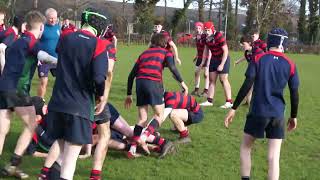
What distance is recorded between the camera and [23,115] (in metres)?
5.82

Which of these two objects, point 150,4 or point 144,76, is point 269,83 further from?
point 150,4

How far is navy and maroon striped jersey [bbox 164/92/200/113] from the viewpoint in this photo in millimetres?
7695

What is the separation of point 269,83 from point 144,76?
7.61ft

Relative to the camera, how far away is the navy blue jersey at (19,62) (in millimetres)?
5516

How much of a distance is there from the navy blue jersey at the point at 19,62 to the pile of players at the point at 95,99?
0.4 inches

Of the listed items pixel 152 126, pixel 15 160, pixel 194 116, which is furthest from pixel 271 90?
pixel 15 160

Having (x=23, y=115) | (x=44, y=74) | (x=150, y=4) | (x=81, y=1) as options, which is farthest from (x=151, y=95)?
(x=81, y=1)

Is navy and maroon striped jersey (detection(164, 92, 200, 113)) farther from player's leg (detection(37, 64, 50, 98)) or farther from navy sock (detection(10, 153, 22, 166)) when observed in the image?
player's leg (detection(37, 64, 50, 98))

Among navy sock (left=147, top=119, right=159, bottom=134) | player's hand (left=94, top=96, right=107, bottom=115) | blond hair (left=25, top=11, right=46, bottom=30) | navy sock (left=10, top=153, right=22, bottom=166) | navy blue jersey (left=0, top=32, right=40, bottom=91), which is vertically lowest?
navy sock (left=10, top=153, right=22, bottom=166)

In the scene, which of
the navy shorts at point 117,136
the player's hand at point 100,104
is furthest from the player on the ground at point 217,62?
the player's hand at point 100,104

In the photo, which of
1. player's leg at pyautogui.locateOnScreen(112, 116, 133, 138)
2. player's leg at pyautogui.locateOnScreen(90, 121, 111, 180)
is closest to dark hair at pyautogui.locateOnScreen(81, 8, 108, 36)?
player's leg at pyautogui.locateOnScreen(90, 121, 111, 180)

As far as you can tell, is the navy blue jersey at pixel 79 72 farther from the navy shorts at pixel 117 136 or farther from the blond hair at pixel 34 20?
the navy shorts at pixel 117 136

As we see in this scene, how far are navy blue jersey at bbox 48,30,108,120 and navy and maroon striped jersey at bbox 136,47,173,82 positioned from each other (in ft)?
8.57

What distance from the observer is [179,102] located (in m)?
7.87
